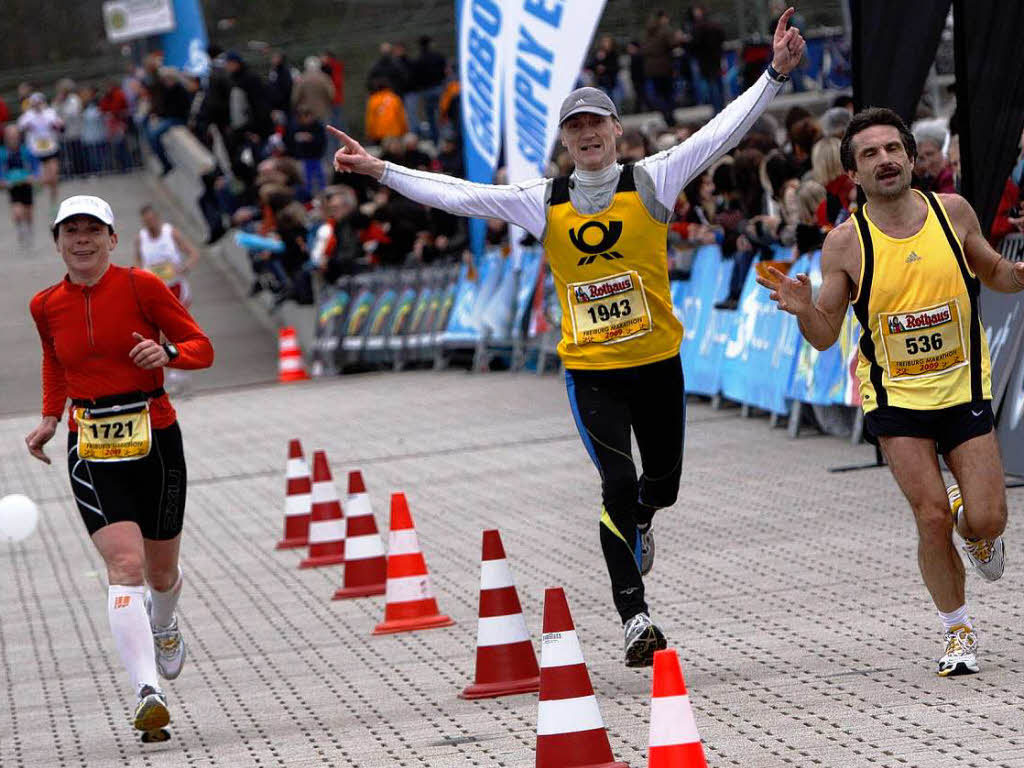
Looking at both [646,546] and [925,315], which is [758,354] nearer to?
[646,546]

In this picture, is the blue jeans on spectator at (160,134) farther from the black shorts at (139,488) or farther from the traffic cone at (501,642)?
the traffic cone at (501,642)

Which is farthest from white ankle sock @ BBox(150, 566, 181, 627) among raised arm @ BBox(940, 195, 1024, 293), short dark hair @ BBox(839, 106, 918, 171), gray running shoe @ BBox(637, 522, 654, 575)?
raised arm @ BBox(940, 195, 1024, 293)

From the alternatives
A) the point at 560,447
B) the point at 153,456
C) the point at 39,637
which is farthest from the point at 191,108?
the point at 153,456

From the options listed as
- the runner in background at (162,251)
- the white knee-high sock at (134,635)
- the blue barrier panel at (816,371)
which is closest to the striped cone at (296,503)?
the blue barrier panel at (816,371)

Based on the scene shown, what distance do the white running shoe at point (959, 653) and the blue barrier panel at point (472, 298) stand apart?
1562 cm

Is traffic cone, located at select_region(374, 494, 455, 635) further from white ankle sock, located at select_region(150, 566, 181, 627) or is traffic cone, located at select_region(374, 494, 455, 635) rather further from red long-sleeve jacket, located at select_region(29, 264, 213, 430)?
red long-sleeve jacket, located at select_region(29, 264, 213, 430)

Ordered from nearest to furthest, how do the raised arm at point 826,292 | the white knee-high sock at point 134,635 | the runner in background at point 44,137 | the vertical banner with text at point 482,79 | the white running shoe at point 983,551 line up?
1. the raised arm at point 826,292
2. the white running shoe at point 983,551
3. the white knee-high sock at point 134,635
4. the vertical banner with text at point 482,79
5. the runner in background at point 44,137

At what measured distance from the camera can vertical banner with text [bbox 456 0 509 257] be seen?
19.1 m

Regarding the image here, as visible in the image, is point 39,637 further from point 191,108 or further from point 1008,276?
point 191,108

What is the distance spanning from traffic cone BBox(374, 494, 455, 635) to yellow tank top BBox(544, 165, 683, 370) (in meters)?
1.69

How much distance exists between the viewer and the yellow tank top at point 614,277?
7.59m

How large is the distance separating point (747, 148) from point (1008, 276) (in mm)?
8419

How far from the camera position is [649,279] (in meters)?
7.64

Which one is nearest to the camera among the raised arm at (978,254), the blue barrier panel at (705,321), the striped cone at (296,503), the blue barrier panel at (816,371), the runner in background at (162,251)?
the raised arm at (978,254)
